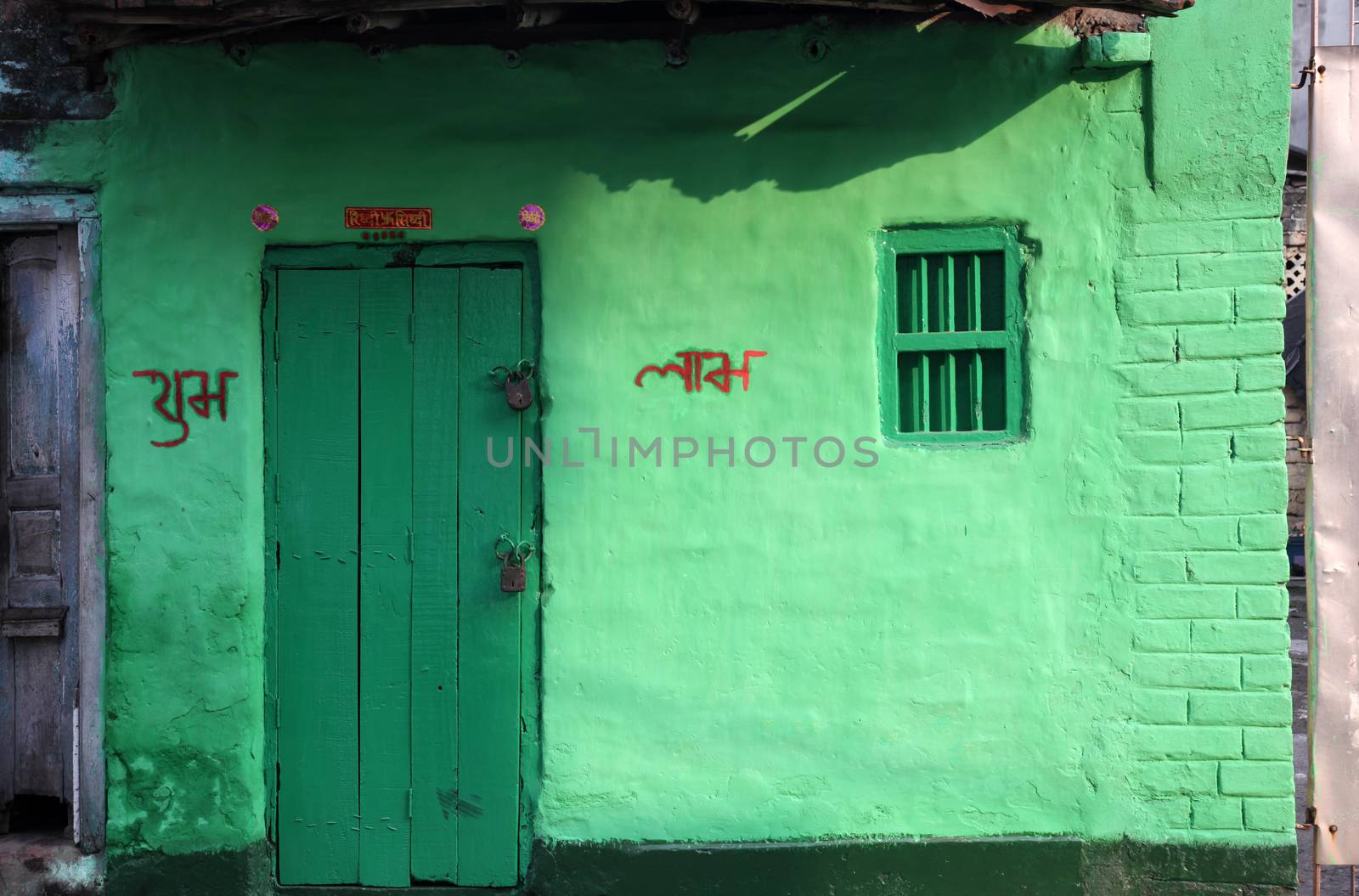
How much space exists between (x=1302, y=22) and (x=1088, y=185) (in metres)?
10.3

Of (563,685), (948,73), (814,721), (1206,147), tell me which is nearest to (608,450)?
(563,685)

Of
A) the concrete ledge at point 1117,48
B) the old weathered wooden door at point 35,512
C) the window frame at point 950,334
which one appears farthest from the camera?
the old weathered wooden door at point 35,512

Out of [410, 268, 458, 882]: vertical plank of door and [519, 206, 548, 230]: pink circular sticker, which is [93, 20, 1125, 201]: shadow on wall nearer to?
[519, 206, 548, 230]: pink circular sticker

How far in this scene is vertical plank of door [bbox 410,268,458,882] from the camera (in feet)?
13.3

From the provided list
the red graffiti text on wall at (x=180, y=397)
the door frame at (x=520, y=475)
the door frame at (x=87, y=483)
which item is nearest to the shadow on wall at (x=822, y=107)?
the door frame at (x=520, y=475)

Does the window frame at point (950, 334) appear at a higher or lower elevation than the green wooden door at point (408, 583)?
higher

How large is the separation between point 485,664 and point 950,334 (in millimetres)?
2072

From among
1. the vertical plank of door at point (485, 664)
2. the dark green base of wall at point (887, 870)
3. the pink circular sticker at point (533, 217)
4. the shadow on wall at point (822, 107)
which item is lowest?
the dark green base of wall at point (887, 870)

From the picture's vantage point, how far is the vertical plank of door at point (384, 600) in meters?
4.06

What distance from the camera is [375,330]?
4.07m

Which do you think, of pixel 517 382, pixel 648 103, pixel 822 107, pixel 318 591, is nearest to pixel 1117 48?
pixel 822 107

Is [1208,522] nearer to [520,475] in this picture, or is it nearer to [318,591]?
[520,475]

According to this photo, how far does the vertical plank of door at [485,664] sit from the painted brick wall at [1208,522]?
7.38ft

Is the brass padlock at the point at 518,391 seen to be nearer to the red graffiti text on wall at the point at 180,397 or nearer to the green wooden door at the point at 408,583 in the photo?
the green wooden door at the point at 408,583
